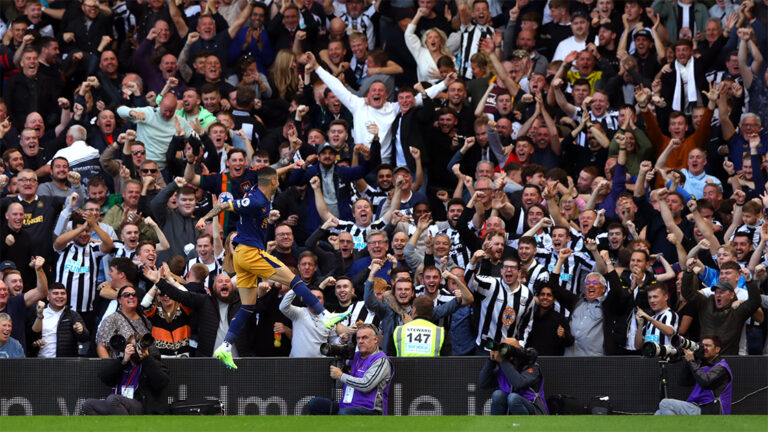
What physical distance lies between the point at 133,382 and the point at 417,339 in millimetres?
2754

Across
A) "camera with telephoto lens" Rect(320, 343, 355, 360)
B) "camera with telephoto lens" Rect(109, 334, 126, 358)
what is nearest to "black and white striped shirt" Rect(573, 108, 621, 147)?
"camera with telephoto lens" Rect(320, 343, 355, 360)

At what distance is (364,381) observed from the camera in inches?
478

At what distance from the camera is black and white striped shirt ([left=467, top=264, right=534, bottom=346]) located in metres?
13.2

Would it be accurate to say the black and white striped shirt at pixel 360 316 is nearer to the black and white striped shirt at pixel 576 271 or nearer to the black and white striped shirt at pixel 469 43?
the black and white striped shirt at pixel 576 271

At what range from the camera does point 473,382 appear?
12.6 m

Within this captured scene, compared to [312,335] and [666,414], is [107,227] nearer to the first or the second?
[312,335]

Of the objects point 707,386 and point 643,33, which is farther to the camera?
point 643,33

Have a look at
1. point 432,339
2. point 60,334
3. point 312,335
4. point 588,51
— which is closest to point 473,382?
point 432,339

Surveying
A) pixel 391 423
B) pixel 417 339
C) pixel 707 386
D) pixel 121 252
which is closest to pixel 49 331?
pixel 121 252

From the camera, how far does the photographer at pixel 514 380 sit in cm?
1193

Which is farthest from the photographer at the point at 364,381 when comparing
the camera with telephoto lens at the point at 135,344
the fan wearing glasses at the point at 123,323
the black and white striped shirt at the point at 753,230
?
the black and white striped shirt at the point at 753,230

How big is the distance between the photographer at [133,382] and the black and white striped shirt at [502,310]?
327 centimetres

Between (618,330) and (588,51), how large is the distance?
214 inches

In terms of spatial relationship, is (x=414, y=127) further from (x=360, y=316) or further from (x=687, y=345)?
Result: (x=687, y=345)
